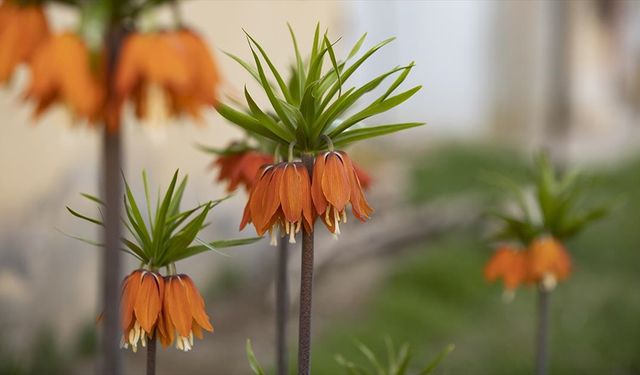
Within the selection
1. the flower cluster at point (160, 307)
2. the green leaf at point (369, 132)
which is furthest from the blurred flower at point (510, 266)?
the flower cluster at point (160, 307)

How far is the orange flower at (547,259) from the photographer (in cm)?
160

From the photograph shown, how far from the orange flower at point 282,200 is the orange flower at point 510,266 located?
75 centimetres

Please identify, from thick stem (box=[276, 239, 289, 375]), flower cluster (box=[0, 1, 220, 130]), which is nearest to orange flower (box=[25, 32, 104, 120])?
flower cluster (box=[0, 1, 220, 130])

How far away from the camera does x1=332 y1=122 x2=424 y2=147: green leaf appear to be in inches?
38.5

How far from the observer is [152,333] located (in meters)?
1.04

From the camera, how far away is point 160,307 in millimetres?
999

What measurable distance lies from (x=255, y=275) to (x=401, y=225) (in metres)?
1.29

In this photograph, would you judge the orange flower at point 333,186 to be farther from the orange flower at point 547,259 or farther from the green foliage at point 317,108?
the orange flower at point 547,259

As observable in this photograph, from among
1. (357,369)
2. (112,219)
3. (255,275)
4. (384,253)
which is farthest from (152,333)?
(384,253)

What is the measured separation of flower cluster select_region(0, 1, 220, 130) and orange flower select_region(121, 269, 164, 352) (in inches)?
8.3

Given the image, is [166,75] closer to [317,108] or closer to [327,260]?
[317,108]

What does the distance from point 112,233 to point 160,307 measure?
0.15m

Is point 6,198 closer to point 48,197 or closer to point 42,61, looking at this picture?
point 48,197

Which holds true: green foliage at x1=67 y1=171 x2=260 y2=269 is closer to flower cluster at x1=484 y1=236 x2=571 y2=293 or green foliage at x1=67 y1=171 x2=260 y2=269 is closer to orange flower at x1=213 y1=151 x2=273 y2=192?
orange flower at x1=213 y1=151 x2=273 y2=192
